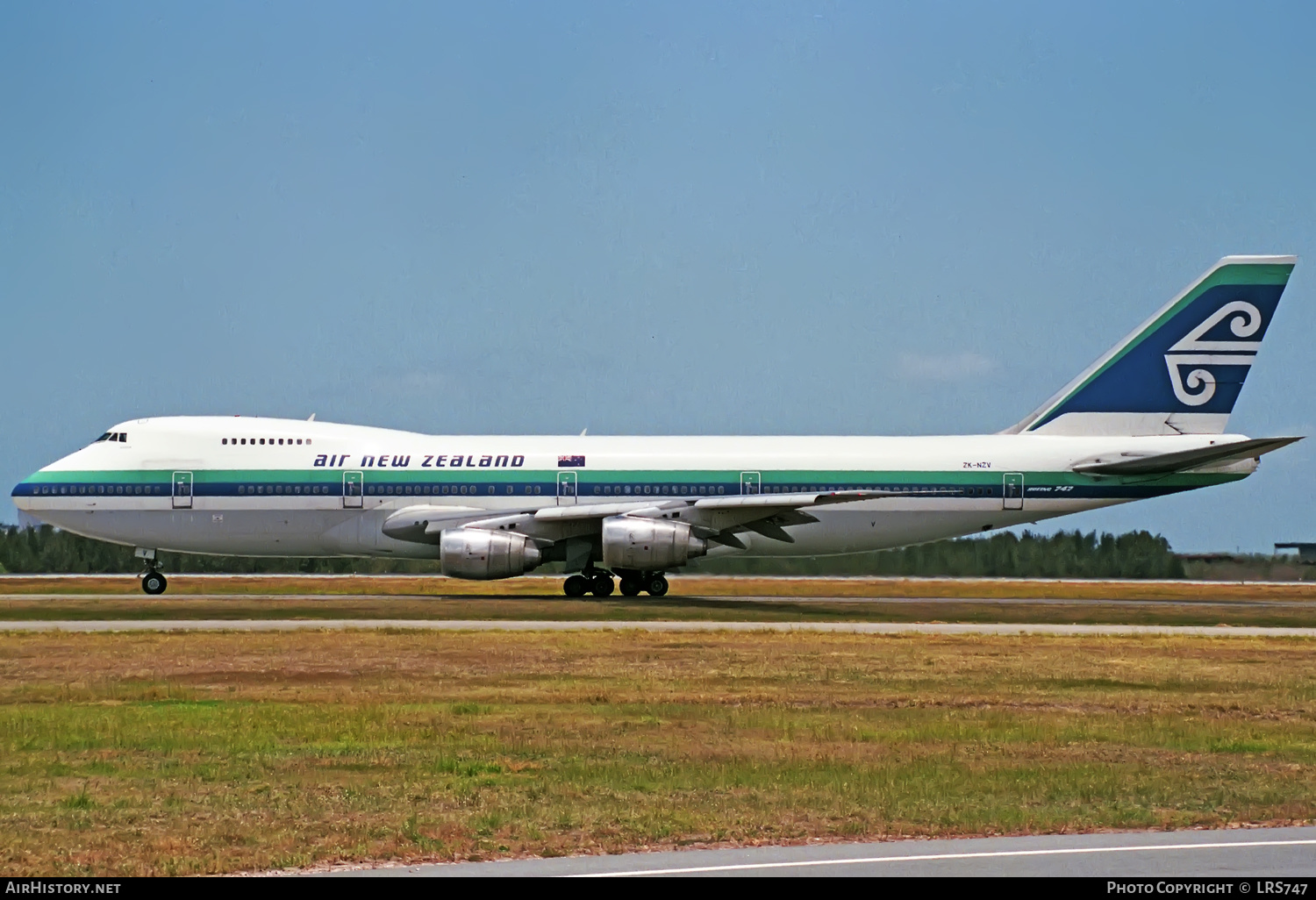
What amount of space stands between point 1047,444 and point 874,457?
17.0ft

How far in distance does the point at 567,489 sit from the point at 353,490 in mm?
5981

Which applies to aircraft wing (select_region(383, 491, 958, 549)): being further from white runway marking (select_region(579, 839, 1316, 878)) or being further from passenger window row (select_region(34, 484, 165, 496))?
white runway marking (select_region(579, 839, 1316, 878))

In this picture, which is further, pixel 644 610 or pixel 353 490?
pixel 353 490

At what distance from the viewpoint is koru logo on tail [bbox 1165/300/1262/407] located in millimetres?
46938

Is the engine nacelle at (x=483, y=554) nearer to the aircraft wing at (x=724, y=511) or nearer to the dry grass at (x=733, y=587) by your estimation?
the aircraft wing at (x=724, y=511)

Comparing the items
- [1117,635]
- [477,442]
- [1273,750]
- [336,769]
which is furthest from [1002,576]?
[336,769]

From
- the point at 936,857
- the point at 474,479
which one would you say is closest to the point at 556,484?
the point at 474,479

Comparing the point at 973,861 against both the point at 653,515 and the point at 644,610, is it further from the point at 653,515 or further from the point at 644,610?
the point at 653,515

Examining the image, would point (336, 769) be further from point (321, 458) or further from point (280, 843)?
point (321, 458)

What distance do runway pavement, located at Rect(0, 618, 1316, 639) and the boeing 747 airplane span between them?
8793 millimetres

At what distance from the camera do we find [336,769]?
565 inches

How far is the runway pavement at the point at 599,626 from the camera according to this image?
3123 centimetres

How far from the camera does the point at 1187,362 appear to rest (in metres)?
47.0

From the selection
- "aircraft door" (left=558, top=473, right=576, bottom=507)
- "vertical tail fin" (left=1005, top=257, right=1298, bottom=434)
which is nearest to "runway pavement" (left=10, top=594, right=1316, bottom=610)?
"aircraft door" (left=558, top=473, right=576, bottom=507)
